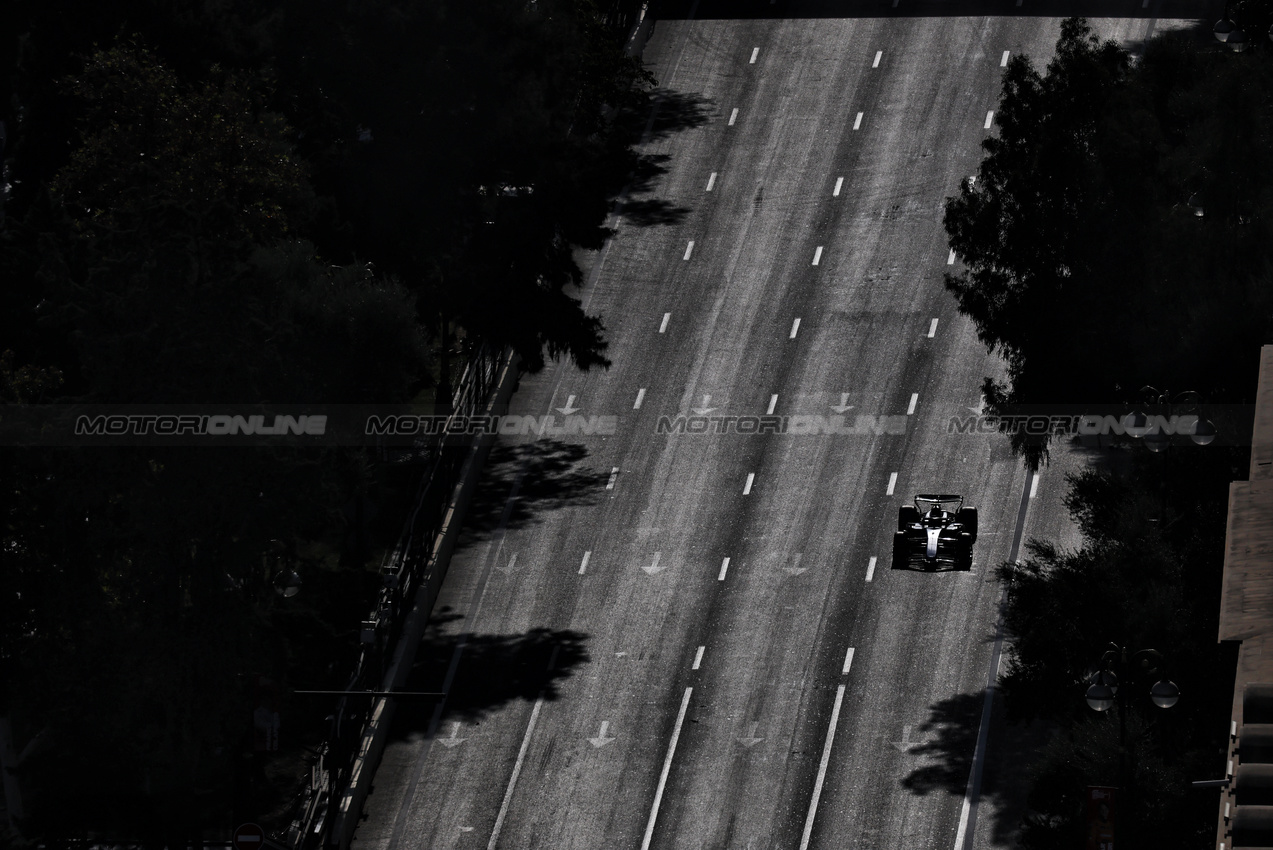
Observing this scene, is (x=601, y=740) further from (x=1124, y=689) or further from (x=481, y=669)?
(x=1124, y=689)

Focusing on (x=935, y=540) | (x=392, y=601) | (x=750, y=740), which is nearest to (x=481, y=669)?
(x=392, y=601)

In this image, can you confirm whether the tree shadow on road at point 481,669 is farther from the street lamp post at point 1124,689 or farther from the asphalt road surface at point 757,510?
the street lamp post at point 1124,689

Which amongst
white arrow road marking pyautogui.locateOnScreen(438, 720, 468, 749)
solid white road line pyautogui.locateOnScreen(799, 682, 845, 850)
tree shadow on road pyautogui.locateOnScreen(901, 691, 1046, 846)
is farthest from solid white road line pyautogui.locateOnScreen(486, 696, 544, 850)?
tree shadow on road pyautogui.locateOnScreen(901, 691, 1046, 846)

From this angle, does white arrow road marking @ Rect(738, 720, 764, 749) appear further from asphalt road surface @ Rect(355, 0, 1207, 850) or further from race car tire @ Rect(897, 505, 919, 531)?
race car tire @ Rect(897, 505, 919, 531)

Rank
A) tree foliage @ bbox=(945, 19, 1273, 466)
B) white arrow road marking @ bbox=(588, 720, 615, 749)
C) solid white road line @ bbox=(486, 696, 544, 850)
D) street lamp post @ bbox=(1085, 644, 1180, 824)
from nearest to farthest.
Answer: street lamp post @ bbox=(1085, 644, 1180, 824) < tree foliage @ bbox=(945, 19, 1273, 466) < solid white road line @ bbox=(486, 696, 544, 850) < white arrow road marking @ bbox=(588, 720, 615, 749)

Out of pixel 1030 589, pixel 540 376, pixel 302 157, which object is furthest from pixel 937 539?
pixel 302 157

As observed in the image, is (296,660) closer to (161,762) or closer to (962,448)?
(161,762)
